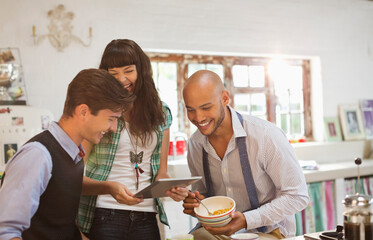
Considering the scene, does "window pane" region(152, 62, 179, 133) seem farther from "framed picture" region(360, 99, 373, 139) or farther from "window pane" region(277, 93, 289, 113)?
"framed picture" region(360, 99, 373, 139)

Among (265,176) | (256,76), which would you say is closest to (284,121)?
(256,76)

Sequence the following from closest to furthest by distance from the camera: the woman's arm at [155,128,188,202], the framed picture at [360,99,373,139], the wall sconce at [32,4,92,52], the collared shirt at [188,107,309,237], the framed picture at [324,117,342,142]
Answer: the woman's arm at [155,128,188,202]
the collared shirt at [188,107,309,237]
the wall sconce at [32,4,92,52]
the framed picture at [324,117,342,142]
the framed picture at [360,99,373,139]

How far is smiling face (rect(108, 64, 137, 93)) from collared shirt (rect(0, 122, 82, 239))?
2.51 feet

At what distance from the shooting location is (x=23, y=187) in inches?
52.6

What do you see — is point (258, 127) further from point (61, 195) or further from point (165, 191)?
point (61, 195)

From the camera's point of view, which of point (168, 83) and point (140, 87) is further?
point (168, 83)

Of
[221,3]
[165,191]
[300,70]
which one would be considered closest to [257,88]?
[300,70]

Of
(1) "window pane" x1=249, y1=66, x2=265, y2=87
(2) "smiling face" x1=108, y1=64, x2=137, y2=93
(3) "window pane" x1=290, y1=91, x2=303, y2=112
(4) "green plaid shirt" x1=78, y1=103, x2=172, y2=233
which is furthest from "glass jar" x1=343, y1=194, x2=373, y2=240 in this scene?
(3) "window pane" x1=290, y1=91, x2=303, y2=112

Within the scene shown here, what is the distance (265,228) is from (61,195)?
3.89ft

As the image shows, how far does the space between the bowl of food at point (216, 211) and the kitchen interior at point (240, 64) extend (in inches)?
65.7

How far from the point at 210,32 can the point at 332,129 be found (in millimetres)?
2046

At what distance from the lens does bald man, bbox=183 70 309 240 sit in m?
2.24

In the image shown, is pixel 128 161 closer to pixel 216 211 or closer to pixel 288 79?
pixel 216 211

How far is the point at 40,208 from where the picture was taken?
1479 millimetres
